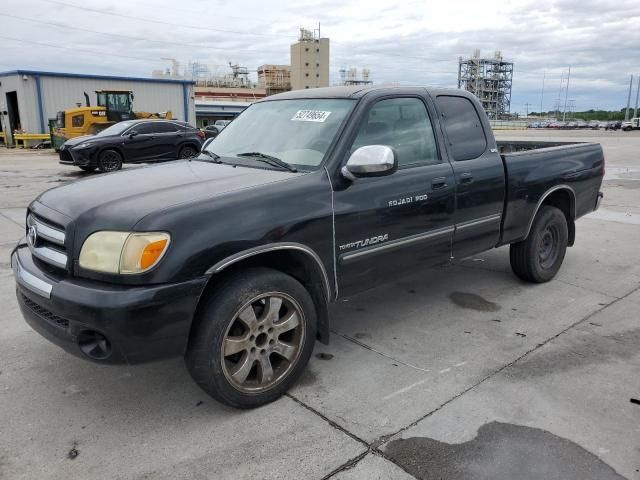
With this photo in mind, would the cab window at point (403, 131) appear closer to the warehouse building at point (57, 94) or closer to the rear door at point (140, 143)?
the rear door at point (140, 143)

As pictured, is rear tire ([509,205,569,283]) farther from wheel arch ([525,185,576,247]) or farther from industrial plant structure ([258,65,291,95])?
industrial plant structure ([258,65,291,95])

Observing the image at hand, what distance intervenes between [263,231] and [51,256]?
1152mm

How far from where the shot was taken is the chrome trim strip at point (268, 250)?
108 inches

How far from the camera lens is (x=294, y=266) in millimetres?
3270

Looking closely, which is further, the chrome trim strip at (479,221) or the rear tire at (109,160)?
the rear tire at (109,160)

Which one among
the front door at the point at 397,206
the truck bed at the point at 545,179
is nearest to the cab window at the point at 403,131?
the front door at the point at 397,206

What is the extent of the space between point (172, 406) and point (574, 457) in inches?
85.6

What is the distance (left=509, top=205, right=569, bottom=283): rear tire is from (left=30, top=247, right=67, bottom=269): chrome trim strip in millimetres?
4008

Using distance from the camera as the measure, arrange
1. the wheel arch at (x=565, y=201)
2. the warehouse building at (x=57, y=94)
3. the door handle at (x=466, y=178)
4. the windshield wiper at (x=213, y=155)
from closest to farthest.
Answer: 1. the windshield wiper at (x=213, y=155)
2. the door handle at (x=466, y=178)
3. the wheel arch at (x=565, y=201)
4. the warehouse building at (x=57, y=94)

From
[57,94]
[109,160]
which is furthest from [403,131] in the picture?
[57,94]

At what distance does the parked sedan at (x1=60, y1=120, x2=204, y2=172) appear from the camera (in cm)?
1507

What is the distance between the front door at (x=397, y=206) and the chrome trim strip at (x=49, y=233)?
60.8 inches

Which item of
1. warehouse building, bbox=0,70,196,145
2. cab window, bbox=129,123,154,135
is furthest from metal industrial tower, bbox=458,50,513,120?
cab window, bbox=129,123,154,135

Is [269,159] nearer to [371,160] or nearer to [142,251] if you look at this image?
[371,160]
